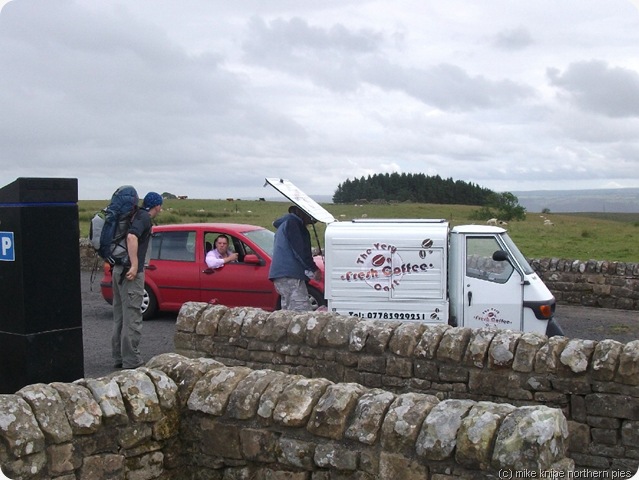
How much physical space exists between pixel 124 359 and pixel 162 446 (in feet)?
16.7

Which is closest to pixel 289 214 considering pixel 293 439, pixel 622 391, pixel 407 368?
pixel 407 368

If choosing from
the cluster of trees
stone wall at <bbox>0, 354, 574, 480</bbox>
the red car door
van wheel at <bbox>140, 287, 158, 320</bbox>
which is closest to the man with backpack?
the red car door

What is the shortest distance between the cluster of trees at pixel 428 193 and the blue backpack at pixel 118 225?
23.7 metres

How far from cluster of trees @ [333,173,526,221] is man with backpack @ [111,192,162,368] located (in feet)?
76.9

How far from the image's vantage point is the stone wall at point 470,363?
5.30m

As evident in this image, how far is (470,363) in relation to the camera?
5.80 metres

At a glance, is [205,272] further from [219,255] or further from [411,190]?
[411,190]

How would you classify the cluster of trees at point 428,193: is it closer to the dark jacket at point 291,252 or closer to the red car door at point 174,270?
the red car door at point 174,270

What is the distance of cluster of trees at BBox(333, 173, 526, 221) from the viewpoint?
35.8m

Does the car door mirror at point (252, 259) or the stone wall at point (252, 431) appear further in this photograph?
the car door mirror at point (252, 259)

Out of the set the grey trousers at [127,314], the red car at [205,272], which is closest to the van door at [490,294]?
the red car at [205,272]

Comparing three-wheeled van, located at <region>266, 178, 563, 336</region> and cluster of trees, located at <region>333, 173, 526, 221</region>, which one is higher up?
cluster of trees, located at <region>333, 173, 526, 221</region>

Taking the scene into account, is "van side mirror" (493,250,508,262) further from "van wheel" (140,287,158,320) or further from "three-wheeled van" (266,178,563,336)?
"van wheel" (140,287,158,320)

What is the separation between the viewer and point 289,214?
954cm
